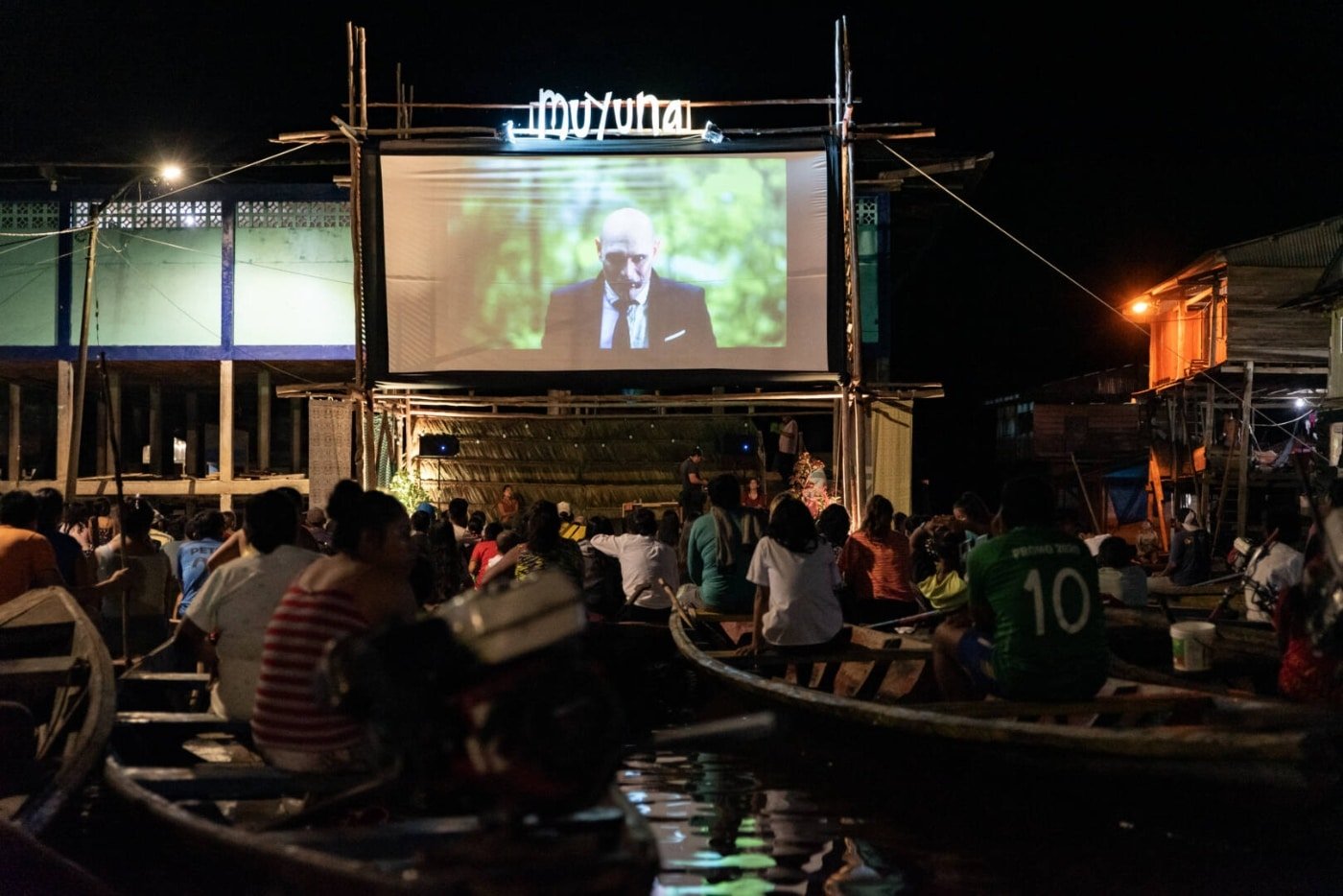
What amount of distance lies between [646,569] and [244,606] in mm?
6121

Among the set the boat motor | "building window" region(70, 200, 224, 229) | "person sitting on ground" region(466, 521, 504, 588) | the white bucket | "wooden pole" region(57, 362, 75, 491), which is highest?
"building window" region(70, 200, 224, 229)

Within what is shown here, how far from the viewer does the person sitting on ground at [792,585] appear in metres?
8.22

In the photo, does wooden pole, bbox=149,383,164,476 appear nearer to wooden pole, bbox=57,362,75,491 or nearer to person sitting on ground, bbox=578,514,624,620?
wooden pole, bbox=57,362,75,491

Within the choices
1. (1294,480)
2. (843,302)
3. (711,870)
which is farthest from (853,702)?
(1294,480)

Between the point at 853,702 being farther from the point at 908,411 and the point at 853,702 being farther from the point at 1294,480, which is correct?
the point at 1294,480

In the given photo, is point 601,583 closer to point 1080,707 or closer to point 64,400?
point 1080,707

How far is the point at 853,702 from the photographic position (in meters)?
6.50

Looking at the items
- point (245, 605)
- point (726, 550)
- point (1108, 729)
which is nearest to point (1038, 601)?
point (1108, 729)

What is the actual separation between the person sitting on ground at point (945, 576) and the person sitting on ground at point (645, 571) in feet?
7.26

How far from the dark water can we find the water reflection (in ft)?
0.04

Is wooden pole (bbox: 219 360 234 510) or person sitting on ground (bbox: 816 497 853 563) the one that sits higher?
wooden pole (bbox: 219 360 234 510)

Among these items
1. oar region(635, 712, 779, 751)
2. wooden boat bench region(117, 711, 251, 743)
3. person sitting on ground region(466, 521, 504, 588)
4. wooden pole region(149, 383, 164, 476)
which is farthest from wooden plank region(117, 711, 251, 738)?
wooden pole region(149, 383, 164, 476)

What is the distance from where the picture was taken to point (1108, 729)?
17.4 ft

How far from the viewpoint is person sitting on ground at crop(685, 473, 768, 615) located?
33.8 feet
